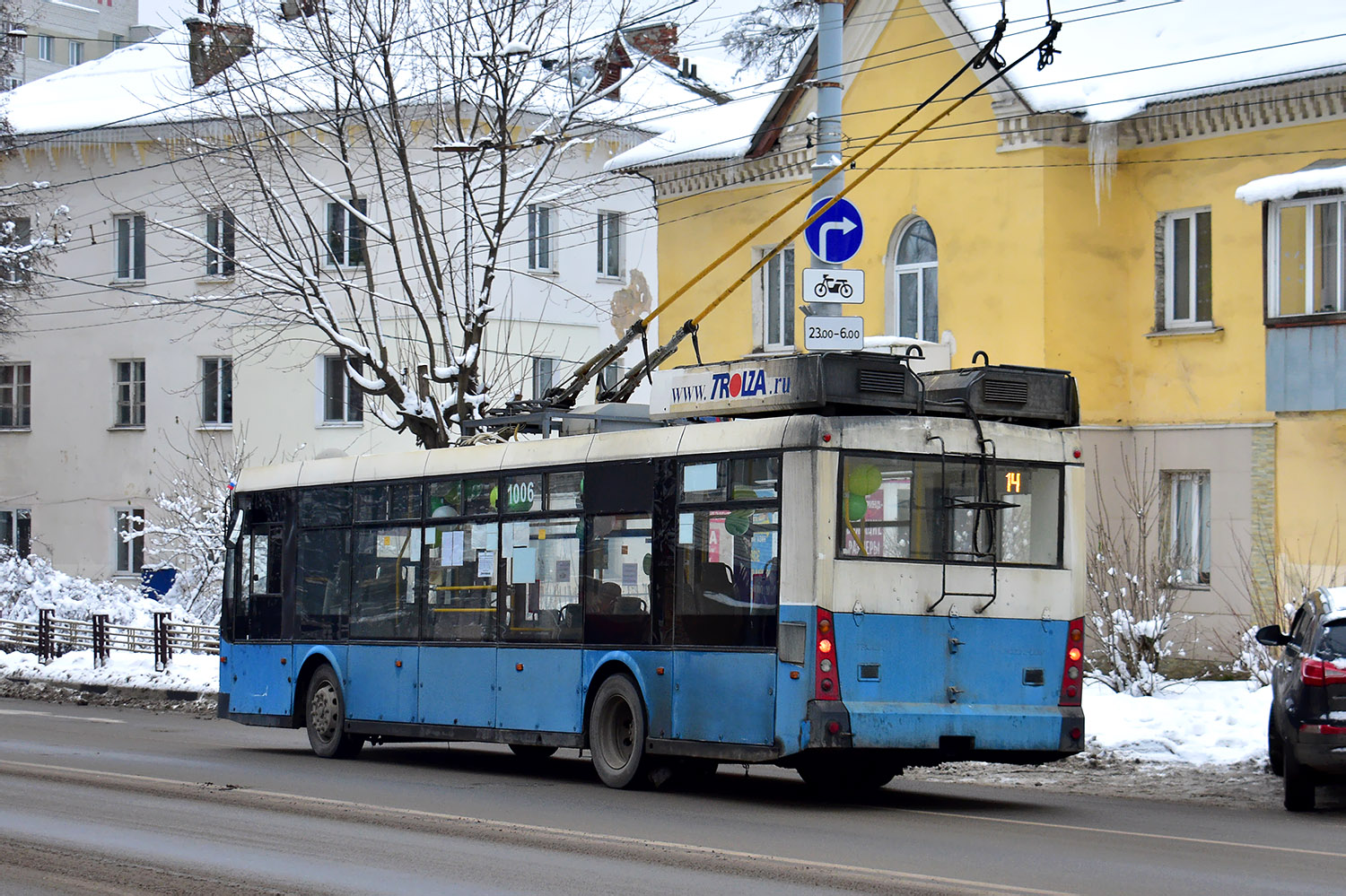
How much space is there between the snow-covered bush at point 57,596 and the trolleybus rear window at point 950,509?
22515mm

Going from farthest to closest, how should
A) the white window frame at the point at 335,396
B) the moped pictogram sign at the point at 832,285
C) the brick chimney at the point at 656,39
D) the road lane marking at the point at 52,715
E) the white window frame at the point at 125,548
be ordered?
the white window frame at the point at 125,548 < the brick chimney at the point at 656,39 < the white window frame at the point at 335,396 < the road lane marking at the point at 52,715 < the moped pictogram sign at the point at 832,285

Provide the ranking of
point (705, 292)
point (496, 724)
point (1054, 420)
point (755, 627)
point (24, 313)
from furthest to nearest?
point (24, 313) < point (705, 292) < point (496, 724) < point (1054, 420) < point (755, 627)

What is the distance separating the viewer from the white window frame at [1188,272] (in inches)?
958

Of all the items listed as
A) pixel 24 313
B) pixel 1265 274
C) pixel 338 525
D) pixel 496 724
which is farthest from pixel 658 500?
pixel 24 313

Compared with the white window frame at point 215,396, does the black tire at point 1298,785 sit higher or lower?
lower

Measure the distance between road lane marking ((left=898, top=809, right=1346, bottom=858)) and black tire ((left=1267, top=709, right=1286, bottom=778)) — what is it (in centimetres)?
301

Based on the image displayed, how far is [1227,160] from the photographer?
23656 millimetres

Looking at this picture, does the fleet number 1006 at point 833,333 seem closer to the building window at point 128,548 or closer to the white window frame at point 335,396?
the white window frame at point 335,396

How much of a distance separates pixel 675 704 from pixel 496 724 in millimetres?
2479

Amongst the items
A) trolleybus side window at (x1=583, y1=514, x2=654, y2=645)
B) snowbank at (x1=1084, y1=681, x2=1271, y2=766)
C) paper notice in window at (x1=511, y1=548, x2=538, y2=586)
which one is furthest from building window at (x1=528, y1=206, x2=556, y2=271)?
trolleybus side window at (x1=583, y1=514, x2=654, y2=645)

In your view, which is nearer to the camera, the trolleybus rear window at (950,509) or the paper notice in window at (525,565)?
the trolleybus rear window at (950,509)

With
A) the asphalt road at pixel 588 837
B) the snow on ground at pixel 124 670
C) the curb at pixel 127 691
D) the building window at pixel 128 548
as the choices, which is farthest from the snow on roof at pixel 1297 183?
the building window at pixel 128 548

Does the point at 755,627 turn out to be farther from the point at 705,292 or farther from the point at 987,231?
the point at 705,292

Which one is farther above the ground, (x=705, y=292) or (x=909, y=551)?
(x=705, y=292)
